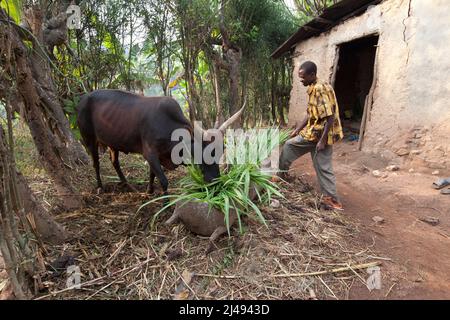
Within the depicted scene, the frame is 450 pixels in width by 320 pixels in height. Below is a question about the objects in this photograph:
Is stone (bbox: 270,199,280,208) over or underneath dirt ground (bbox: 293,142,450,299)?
over

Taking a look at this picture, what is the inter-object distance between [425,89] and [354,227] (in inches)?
120

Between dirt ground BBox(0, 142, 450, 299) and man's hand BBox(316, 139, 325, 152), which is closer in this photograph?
dirt ground BBox(0, 142, 450, 299)

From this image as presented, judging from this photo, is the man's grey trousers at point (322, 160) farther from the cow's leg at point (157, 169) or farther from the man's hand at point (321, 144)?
the cow's leg at point (157, 169)

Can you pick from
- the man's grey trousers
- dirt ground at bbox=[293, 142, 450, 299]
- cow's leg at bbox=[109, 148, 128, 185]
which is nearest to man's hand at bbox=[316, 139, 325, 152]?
the man's grey trousers

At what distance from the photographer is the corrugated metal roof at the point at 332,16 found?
600 centimetres

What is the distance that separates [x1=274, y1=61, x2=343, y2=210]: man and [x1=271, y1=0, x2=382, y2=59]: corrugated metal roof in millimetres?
3586

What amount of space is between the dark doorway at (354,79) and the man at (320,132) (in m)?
6.31

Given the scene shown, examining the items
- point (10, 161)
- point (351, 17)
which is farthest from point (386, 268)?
point (351, 17)

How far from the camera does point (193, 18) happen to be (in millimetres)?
6672

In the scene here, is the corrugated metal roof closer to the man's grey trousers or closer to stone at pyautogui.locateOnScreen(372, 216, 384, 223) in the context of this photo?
the man's grey trousers

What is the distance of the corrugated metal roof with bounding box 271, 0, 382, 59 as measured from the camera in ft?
19.7

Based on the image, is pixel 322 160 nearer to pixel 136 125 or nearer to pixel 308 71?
pixel 308 71

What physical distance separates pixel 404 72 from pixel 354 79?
510 cm
